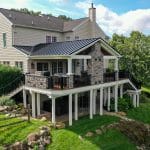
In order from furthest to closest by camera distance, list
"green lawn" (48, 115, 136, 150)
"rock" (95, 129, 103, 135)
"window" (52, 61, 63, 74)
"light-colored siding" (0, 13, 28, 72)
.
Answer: "window" (52, 61, 63, 74) < "light-colored siding" (0, 13, 28, 72) < "rock" (95, 129, 103, 135) < "green lawn" (48, 115, 136, 150)

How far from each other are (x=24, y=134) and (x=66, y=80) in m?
5.47

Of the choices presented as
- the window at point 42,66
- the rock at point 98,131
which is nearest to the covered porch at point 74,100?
the rock at point 98,131

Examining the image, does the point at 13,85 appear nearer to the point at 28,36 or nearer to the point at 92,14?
the point at 28,36

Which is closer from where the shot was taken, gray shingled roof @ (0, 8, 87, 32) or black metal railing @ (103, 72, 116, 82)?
black metal railing @ (103, 72, 116, 82)

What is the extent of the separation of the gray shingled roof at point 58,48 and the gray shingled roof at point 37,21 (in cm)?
285

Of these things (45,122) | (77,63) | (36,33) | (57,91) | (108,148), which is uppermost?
(36,33)

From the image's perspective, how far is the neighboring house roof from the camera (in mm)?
21542

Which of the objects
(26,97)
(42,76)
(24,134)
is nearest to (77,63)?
(26,97)

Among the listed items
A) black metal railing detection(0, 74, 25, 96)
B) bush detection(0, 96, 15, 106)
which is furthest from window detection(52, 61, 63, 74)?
bush detection(0, 96, 15, 106)

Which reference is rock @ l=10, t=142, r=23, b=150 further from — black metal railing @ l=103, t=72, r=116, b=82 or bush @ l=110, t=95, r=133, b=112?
bush @ l=110, t=95, r=133, b=112

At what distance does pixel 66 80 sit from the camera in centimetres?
2045

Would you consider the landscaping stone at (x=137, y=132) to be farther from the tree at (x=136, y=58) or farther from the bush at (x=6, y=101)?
the tree at (x=136, y=58)

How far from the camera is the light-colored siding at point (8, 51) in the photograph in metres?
25.3

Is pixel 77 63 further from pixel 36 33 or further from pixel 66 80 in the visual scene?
pixel 66 80
